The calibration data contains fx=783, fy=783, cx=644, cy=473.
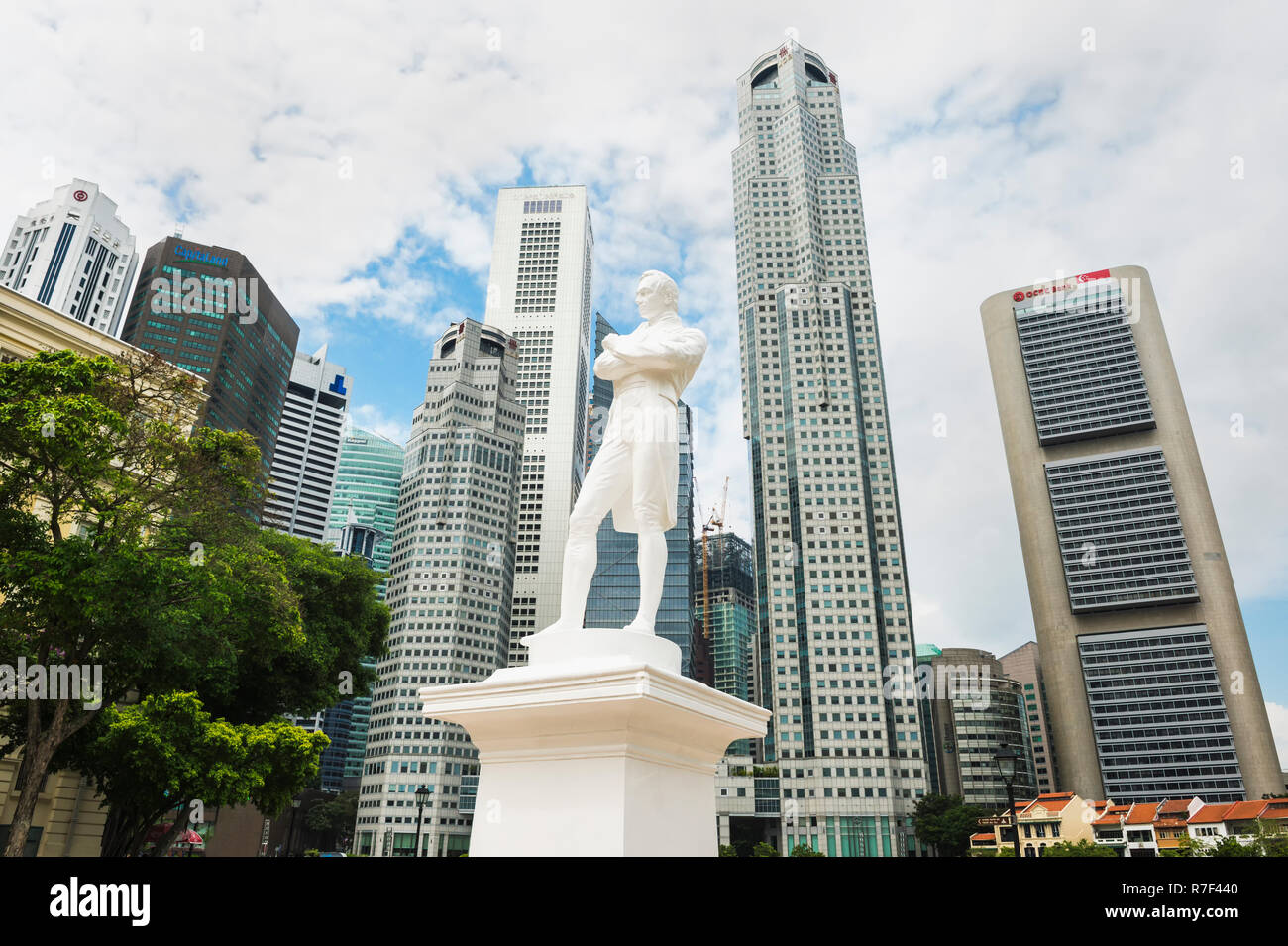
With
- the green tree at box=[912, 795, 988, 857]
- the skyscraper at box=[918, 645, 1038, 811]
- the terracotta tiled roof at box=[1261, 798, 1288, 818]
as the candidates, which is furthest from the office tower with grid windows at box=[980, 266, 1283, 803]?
the green tree at box=[912, 795, 988, 857]

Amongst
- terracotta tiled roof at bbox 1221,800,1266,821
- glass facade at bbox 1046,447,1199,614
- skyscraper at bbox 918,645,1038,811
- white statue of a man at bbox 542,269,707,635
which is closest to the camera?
white statue of a man at bbox 542,269,707,635

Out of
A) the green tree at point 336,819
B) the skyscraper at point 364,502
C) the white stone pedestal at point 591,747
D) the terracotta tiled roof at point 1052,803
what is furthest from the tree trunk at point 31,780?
the skyscraper at point 364,502

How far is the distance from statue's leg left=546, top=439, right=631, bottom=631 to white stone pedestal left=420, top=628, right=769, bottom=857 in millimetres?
386

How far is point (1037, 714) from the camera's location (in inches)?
5261

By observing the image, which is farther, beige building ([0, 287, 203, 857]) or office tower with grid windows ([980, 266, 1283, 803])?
office tower with grid windows ([980, 266, 1283, 803])

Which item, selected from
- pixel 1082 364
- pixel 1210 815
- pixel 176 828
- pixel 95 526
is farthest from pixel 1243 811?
pixel 95 526

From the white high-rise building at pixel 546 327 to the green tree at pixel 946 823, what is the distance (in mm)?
70728

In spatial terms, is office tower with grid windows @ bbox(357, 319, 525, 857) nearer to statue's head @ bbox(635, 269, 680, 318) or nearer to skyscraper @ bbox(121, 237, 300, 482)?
skyscraper @ bbox(121, 237, 300, 482)

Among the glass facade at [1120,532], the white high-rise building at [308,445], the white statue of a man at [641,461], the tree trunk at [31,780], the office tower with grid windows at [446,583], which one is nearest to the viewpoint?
the white statue of a man at [641,461]

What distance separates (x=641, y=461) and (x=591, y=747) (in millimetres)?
2269

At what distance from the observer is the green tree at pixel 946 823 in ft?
256

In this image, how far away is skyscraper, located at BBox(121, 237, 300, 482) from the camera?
3789 inches

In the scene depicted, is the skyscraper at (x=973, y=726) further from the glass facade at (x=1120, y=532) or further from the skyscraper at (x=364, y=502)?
the skyscraper at (x=364, y=502)
